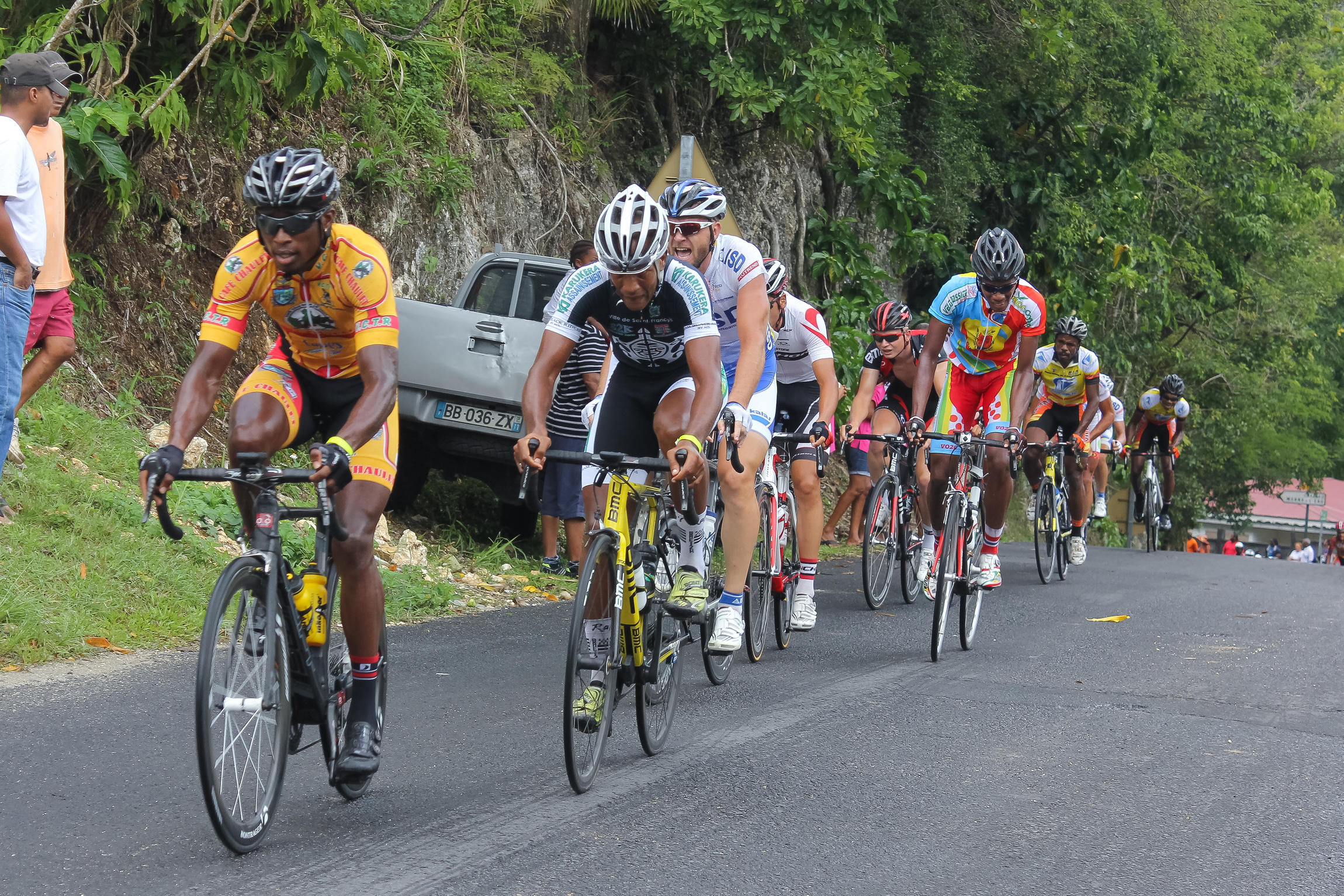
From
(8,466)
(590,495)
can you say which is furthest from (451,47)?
(590,495)

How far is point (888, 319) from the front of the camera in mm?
10922

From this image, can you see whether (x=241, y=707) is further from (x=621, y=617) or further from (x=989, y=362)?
(x=989, y=362)

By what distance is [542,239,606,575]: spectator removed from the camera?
9.59m

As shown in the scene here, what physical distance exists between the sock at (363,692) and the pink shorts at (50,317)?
4176 mm

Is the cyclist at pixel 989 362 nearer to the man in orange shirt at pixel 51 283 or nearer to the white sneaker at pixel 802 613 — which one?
the white sneaker at pixel 802 613

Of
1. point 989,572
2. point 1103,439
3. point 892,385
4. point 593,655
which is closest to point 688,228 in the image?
point 593,655

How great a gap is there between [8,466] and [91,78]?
260 cm

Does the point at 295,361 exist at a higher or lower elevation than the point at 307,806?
higher

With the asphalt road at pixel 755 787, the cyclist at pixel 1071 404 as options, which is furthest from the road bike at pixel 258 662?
the cyclist at pixel 1071 404

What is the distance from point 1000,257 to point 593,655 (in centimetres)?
477

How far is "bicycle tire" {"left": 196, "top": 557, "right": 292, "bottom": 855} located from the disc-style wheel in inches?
239

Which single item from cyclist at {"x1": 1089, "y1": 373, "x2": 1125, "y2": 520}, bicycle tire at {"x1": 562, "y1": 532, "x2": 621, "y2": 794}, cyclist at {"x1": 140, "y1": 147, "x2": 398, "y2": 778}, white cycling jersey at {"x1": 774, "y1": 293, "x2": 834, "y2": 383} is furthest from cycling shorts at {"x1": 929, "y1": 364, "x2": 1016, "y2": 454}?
Result: cyclist at {"x1": 140, "y1": 147, "x2": 398, "y2": 778}

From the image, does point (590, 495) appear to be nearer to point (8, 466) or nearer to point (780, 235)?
point (8, 466)

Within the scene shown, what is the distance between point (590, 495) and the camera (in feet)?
18.4
